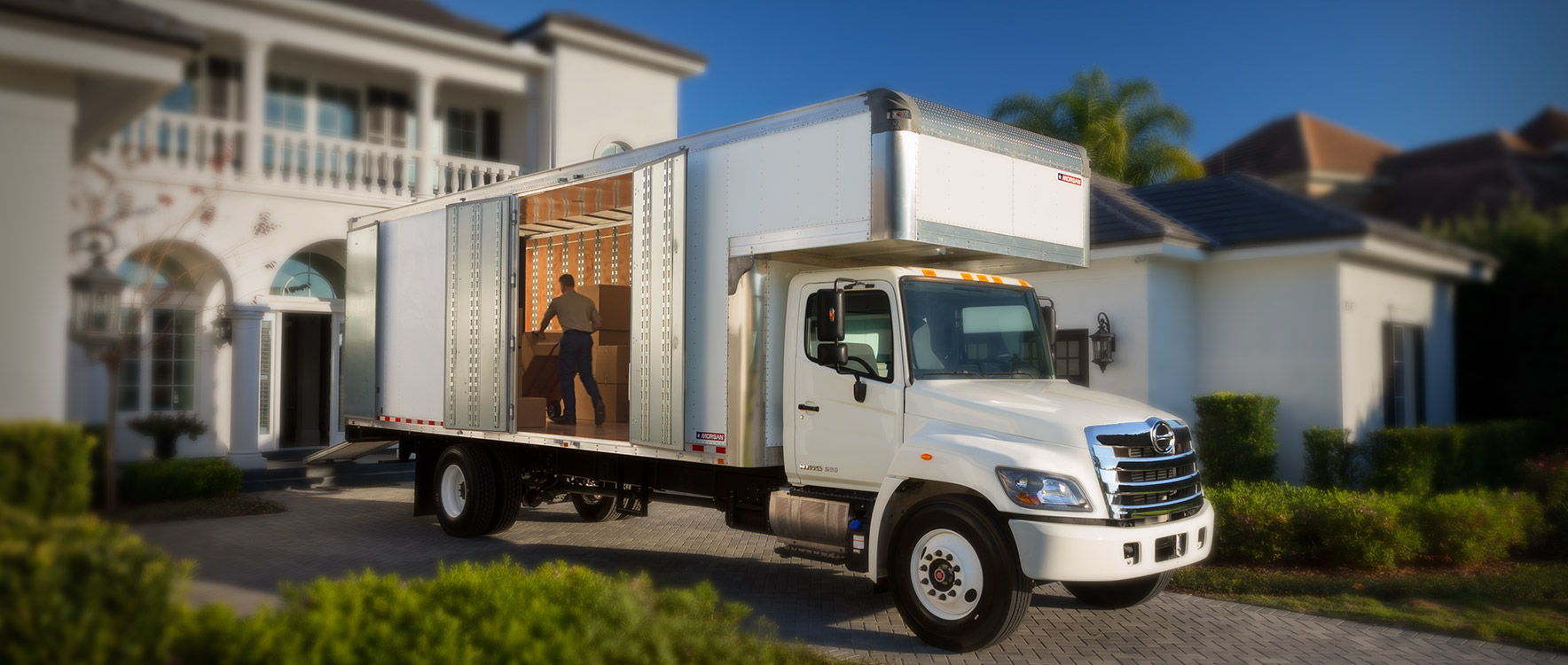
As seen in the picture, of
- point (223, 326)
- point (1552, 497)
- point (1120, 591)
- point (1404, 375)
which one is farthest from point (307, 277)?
point (1404, 375)

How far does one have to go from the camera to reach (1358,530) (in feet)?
28.5

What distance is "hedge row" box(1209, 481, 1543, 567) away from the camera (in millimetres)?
8703

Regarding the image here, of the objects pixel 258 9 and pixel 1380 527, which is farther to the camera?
pixel 1380 527

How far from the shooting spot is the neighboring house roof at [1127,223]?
12.4 meters

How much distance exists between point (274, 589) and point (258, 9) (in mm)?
2166

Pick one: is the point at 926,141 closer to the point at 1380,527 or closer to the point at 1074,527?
the point at 1074,527

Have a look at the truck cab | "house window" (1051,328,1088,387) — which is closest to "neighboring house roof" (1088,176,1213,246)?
Result: "house window" (1051,328,1088,387)

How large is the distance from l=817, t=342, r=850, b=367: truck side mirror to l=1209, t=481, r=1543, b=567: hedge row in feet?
14.2

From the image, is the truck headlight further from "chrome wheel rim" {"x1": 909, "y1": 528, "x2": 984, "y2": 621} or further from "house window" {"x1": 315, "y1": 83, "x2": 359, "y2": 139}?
"house window" {"x1": 315, "y1": 83, "x2": 359, "y2": 139}

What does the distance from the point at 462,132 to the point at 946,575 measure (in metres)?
4.06

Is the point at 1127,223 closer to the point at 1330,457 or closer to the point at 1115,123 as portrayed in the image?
the point at 1330,457

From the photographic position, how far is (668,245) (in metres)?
7.74

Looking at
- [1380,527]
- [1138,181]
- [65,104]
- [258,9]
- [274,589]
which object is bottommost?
[1380,527]

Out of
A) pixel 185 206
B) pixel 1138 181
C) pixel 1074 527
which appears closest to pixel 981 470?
pixel 1074 527
